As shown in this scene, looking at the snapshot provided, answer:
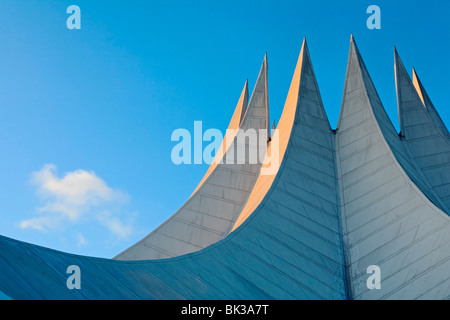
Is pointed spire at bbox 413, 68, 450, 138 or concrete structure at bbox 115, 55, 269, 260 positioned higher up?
pointed spire at bbox 413, 68, 450, 138

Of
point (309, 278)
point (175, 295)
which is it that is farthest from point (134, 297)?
point (309, 278)

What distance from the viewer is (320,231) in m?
10.2

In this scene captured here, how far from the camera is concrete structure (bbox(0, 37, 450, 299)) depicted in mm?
6246

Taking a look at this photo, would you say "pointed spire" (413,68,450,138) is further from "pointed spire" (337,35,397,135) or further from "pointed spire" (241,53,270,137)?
"pointed spire" (241,53,270,137)

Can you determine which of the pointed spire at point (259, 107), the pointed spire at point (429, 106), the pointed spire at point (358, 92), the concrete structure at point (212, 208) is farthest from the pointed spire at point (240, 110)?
the pointed spire at point (429, 106)

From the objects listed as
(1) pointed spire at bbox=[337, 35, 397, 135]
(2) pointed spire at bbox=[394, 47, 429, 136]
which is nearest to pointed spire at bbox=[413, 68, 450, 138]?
(2) pointed spire at bbox=[394, 47, 429, 136]

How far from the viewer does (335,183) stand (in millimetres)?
11828

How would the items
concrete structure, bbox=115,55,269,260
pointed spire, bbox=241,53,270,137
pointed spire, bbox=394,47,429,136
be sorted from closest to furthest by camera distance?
concrete structure, bbox=115,55,269,260 < pointed spire, bbox=394,47,429,136 < pointed spire, bbox=241,53,270,137

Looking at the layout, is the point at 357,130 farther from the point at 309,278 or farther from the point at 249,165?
the point at 309,278

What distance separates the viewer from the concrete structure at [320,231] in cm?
625

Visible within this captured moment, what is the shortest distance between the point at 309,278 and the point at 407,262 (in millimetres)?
1643

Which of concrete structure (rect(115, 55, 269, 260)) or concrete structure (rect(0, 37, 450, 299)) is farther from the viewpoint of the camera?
concrete structure (rect(115, 55, 269, 260))

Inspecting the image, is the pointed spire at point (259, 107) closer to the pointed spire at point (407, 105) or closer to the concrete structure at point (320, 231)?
the concrete structure at point (320, 231)

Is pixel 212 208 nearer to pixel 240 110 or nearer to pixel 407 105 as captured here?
pixel 240 110
